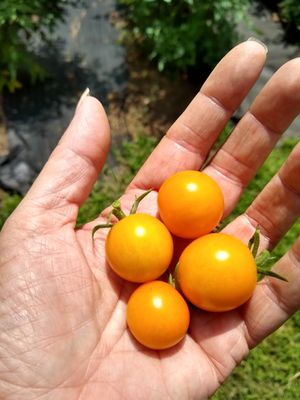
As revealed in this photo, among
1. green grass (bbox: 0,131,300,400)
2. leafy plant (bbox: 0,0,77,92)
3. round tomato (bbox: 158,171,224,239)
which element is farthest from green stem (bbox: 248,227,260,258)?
leafy plant (bbox: 0,0,77,92)

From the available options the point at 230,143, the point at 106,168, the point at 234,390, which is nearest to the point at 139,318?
the point at 230,143

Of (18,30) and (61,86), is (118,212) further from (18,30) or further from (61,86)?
(61,86)

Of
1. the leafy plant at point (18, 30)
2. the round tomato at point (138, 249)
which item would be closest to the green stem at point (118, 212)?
the round tomato at point (138, 249)

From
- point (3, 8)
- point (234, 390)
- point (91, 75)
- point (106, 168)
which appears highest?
point (3, 8)

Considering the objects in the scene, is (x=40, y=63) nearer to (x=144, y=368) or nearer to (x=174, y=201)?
(x=174, y=201)

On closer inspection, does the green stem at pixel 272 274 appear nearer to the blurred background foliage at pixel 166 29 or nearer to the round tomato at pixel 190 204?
the round tomato at pixel 190 204

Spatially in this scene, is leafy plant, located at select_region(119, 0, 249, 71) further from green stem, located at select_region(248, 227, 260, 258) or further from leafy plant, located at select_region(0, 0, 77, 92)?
green stem, located at select_region(248, 227, 260, 258)
